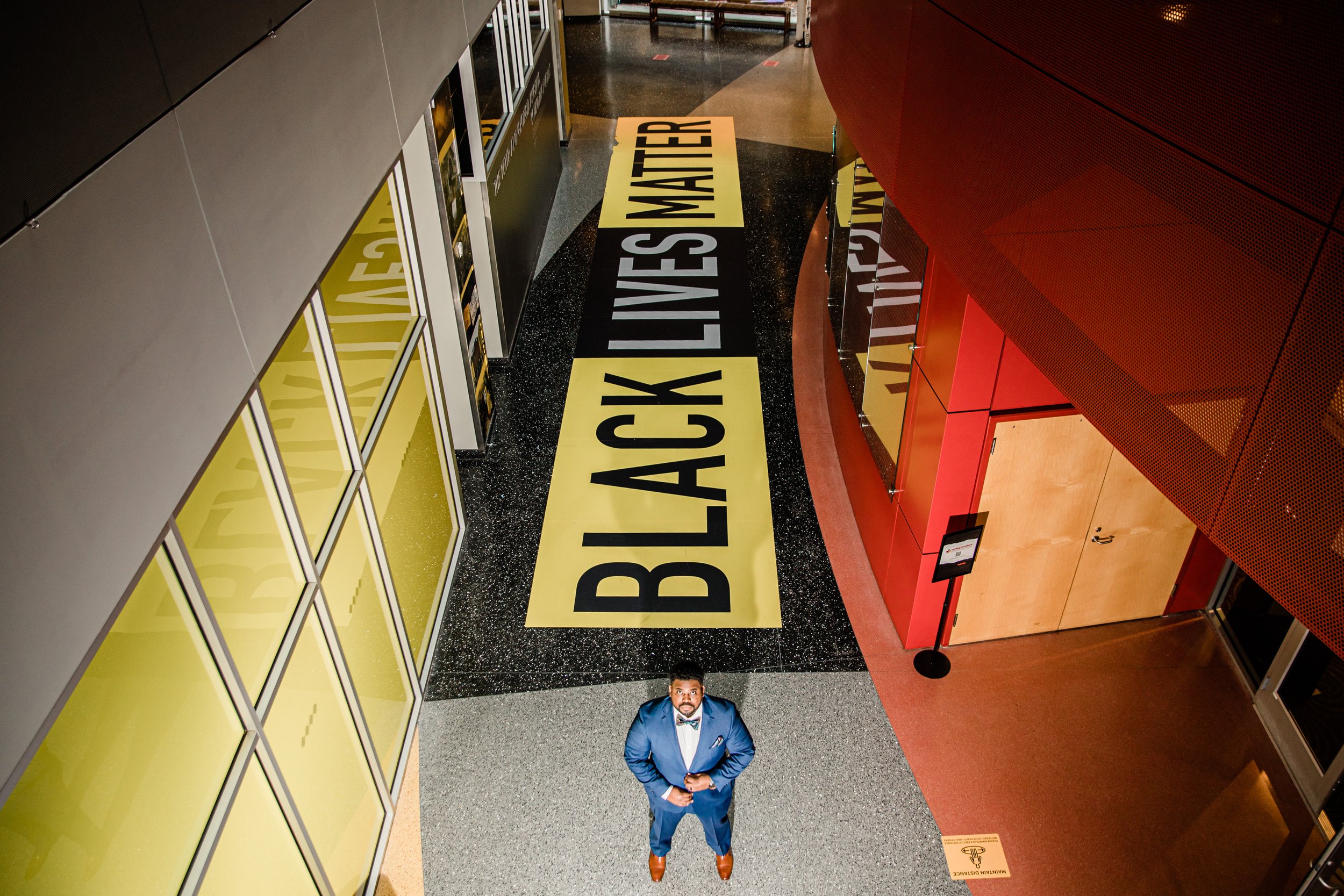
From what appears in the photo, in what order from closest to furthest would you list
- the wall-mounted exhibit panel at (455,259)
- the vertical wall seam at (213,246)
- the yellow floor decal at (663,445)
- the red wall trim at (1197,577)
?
the vertical wall seam at (213,246) < the red wall trim at (1197,577) < the yellow floor decal at (663,445) < the wall-mounted exhibit panel at (455,259)

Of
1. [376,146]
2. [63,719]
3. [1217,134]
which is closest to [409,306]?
[376,146]

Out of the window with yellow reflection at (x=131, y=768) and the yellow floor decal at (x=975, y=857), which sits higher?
the window with yellow reflection at (x=131, y=768)

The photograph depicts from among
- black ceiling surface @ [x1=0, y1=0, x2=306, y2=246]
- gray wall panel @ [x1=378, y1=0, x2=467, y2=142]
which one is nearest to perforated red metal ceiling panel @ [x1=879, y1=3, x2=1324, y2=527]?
black ceiling surface @ [x1=0, y1=0, x2=306, y2=246]

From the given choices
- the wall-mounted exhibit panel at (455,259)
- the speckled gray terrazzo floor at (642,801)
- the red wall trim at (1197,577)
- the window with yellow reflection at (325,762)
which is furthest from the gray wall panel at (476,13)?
the red wall trim at (1197,577)

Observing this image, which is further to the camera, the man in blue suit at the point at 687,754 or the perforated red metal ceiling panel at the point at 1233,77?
the man in blue suit at the point at 687,754

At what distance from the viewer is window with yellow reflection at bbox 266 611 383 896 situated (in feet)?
13.4

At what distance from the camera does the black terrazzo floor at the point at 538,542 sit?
20.3 feet

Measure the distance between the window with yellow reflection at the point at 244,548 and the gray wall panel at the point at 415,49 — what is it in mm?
2580

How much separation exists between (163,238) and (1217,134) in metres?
2.92

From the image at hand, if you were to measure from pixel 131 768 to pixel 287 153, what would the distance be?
2321mm

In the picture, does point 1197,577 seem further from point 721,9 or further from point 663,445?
point 721,9

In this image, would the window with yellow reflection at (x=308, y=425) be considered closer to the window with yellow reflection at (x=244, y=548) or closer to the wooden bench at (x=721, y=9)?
the window with yellow reflection at (x=244, y=548)

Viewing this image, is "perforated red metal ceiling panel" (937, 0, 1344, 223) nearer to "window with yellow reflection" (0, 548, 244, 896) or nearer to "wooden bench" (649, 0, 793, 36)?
"window with yellow reflection" (0, 548, 244, 896)

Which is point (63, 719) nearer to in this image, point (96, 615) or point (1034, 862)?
point (96, 615)
